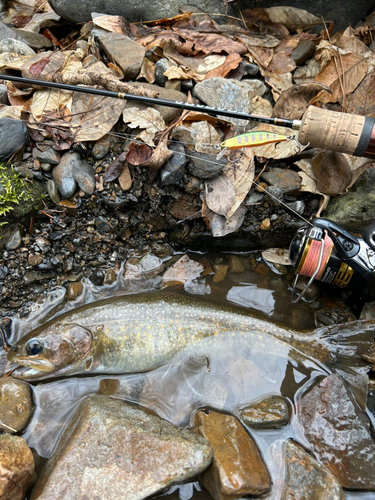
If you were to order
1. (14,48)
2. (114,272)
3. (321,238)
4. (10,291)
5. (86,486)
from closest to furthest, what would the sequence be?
(86,486) → (321,238) → (10,291) → (114,272) → (14,48)

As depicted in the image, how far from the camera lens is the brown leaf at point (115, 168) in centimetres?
331

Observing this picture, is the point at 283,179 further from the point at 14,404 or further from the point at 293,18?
the point at 14,404

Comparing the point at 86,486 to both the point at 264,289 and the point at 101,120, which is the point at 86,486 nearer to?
the point at 264,289

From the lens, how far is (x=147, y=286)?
365cm

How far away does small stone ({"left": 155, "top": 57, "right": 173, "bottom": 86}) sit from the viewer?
3613mm

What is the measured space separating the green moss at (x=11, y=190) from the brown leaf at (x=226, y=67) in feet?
7.15

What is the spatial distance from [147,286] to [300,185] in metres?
1.87

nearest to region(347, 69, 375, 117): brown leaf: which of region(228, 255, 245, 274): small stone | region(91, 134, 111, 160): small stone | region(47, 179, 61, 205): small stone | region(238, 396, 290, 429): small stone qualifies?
region(228, 255, 245, 274): small stone

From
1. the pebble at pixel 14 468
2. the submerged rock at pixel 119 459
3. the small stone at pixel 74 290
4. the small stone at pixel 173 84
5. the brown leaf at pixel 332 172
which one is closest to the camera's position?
the pebble at pixel 14 468

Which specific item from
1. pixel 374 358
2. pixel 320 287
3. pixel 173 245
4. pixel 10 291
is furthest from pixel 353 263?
pixel 10 291

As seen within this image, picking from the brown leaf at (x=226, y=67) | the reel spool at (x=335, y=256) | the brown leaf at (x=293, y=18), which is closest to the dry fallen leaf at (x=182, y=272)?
the reel spool at (x=335, y=256)

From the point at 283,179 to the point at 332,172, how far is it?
0.46 metres

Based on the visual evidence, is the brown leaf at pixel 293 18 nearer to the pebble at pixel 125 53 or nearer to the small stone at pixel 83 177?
the pebble at pixel 125 53

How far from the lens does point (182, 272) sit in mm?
3713
